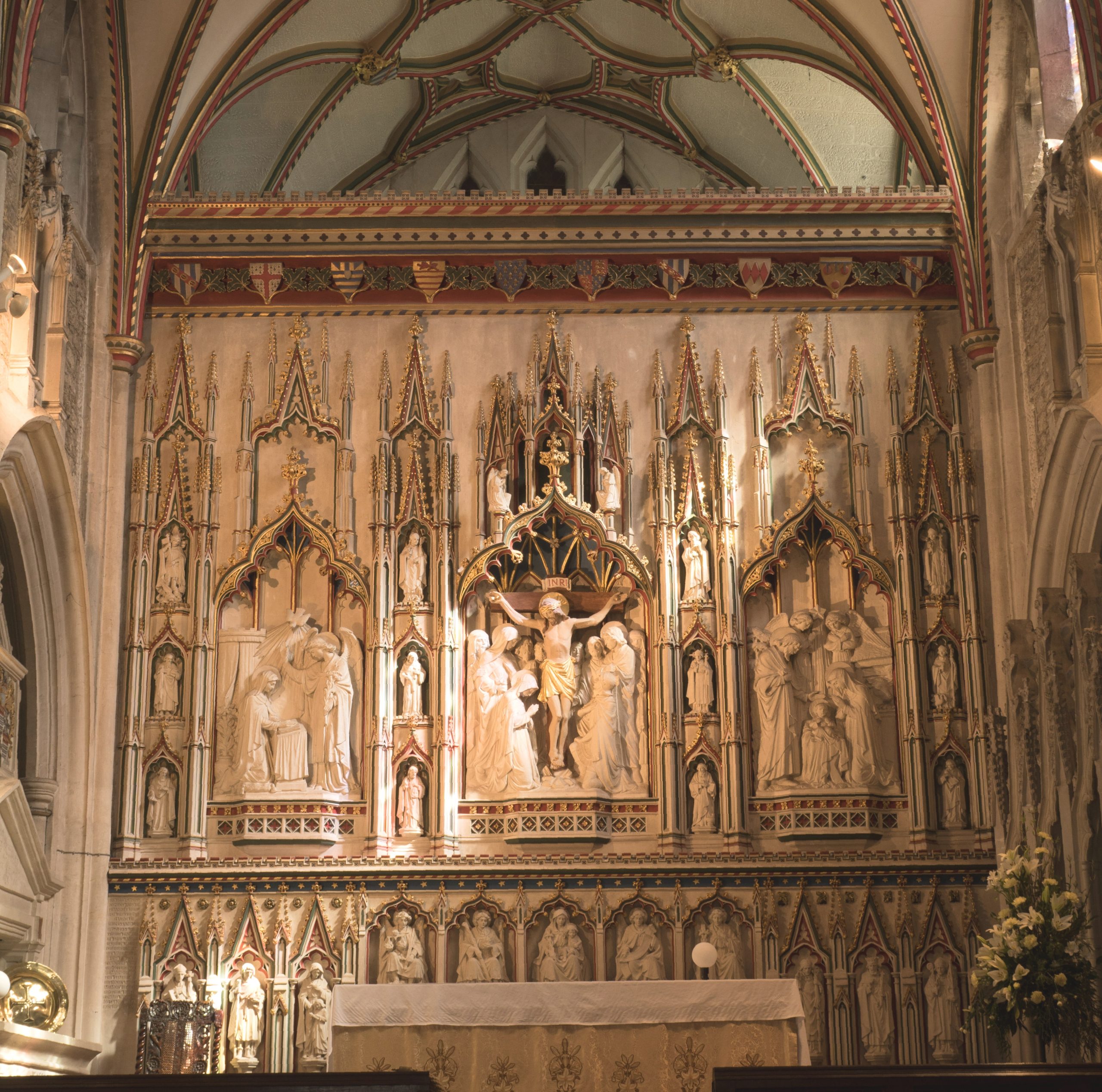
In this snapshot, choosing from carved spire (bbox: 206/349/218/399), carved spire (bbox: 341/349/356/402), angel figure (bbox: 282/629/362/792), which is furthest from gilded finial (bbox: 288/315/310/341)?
angel figure (bbox: 282/629/362/792)

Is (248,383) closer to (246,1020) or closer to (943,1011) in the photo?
(246,1020)

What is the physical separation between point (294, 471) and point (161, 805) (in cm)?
312

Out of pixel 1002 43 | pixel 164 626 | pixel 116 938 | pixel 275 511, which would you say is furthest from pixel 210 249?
pixel 1002 43

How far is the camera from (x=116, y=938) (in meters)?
14.1

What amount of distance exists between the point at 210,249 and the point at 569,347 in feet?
11.0

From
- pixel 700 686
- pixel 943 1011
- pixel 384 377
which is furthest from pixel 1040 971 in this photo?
pixel 384 377

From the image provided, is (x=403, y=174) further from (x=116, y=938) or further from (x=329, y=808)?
(x=116, y=938)

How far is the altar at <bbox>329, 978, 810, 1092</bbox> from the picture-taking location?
12.2 metres

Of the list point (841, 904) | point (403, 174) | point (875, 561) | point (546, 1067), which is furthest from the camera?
point (403, 174)

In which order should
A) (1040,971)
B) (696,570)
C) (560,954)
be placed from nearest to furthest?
(1040,971)
(560,954)
(696,570)

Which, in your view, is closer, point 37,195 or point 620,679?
point 37,195

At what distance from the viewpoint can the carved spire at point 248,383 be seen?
50.9ft

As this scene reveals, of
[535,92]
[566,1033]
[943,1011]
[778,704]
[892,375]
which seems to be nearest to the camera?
[566,1033]

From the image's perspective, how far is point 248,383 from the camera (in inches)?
612
